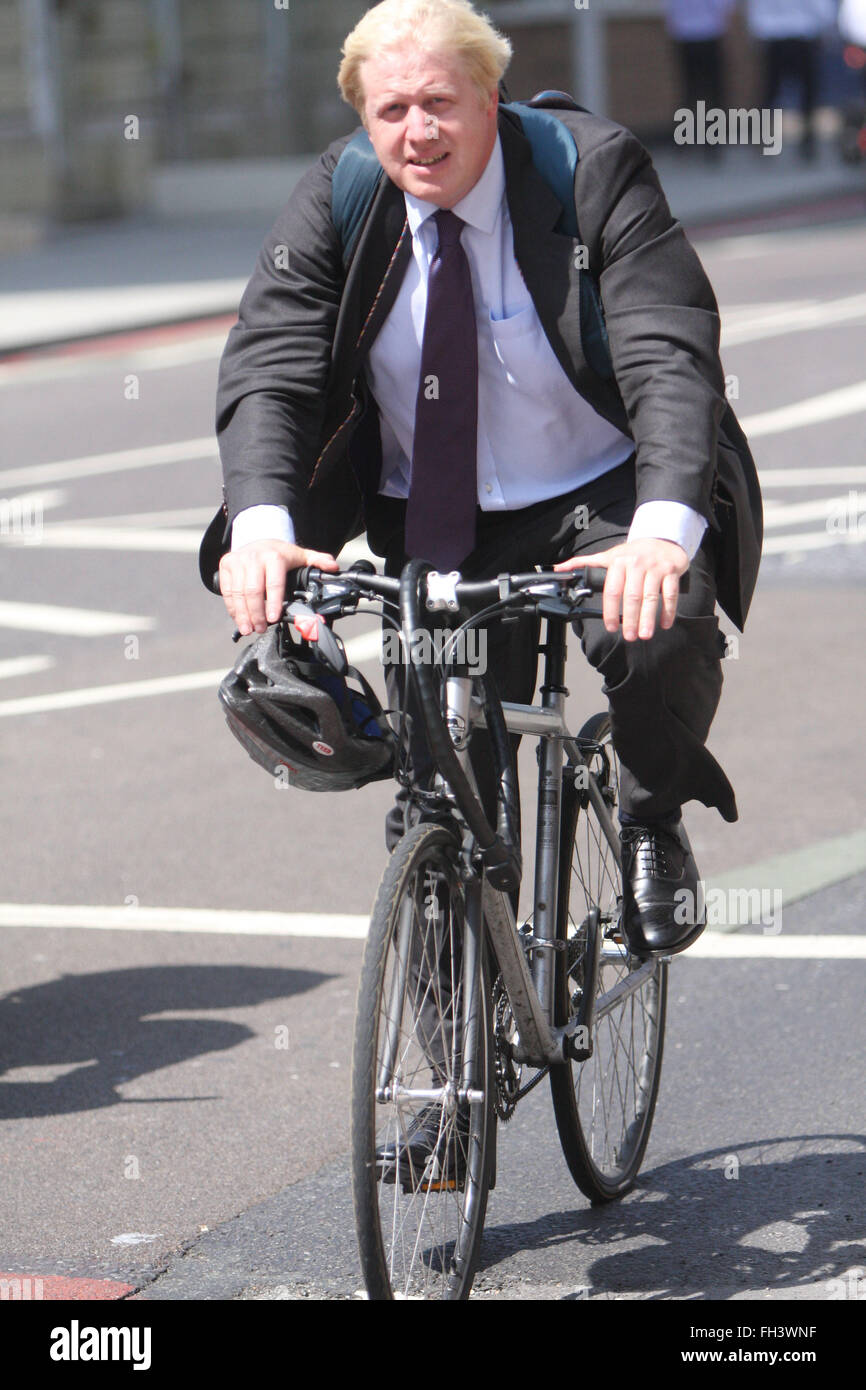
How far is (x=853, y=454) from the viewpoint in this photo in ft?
37.7

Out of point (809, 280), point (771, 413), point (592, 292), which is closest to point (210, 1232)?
point (592, 292)

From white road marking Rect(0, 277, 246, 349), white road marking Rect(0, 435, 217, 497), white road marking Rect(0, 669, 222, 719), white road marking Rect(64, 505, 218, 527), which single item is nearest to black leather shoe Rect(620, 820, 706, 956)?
white road marking Rect(0, 669, 222, 719)

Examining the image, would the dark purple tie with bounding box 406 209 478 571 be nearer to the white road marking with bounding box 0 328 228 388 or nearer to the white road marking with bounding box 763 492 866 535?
the white road marking with bounding box 763 492 866 535

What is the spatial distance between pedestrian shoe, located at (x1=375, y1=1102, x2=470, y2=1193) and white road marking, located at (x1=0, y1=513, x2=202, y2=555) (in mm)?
7044

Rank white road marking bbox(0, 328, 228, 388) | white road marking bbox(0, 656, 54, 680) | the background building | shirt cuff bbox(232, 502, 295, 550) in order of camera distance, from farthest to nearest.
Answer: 1. the background building
2. white road marking bbox(0, 328, 228, 388)
3. white road marking bbox(0, 656, 54, 680)
4. shirt cuff bbox(232, 502, 295, 550)

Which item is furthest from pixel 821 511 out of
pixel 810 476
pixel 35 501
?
pixel 35 501

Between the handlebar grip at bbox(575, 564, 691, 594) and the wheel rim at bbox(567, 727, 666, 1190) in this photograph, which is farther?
the wheel rim at bbox(567, 727, 666, 1190)

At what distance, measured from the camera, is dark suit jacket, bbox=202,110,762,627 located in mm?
3334

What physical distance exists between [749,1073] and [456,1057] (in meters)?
1.31

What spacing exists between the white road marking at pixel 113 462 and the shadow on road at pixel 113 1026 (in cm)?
750

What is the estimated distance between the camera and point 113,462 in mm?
12797

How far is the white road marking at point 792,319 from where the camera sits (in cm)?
1554

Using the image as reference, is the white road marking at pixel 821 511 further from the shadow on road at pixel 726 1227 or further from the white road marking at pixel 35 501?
the shadow on road at pixel 726 1227
